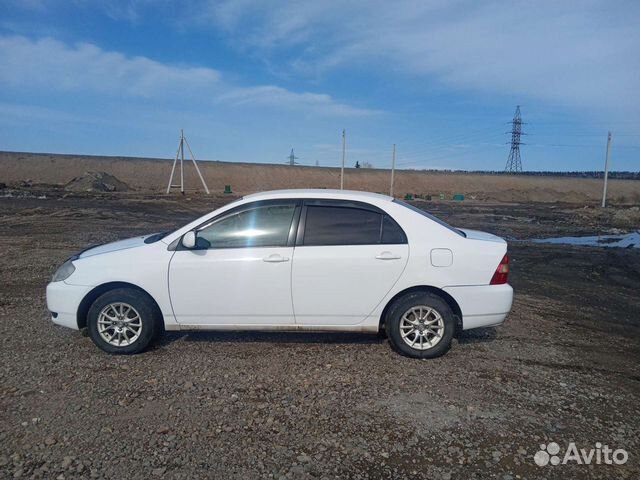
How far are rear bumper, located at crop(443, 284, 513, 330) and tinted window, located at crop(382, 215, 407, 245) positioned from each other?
703mm

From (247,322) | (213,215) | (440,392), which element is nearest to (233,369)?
(247,322)

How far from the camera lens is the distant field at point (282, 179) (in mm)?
60031

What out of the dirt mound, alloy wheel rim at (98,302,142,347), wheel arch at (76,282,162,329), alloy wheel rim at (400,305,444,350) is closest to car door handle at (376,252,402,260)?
alloy wheel rim at (400,305,444,350)

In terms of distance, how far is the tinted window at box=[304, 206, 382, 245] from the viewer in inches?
213

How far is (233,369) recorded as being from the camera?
5059 millimetres

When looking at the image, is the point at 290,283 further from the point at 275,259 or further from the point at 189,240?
the point at 189,240

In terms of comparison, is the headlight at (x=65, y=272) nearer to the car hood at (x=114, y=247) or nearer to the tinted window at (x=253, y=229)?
the car hood at (x=114, y=247)

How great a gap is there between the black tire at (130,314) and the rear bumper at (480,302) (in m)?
3.07

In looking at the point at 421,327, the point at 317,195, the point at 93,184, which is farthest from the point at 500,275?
the point at 93,184

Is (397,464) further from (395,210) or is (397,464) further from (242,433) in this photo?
(395,210)

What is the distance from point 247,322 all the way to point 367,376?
1373 millimetres

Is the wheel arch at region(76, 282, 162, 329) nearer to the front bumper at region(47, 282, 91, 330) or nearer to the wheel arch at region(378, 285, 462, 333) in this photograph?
the front bumper at region(47, 282, 91, 330)

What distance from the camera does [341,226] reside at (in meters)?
5.48

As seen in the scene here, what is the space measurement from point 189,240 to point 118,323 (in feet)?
3.79
